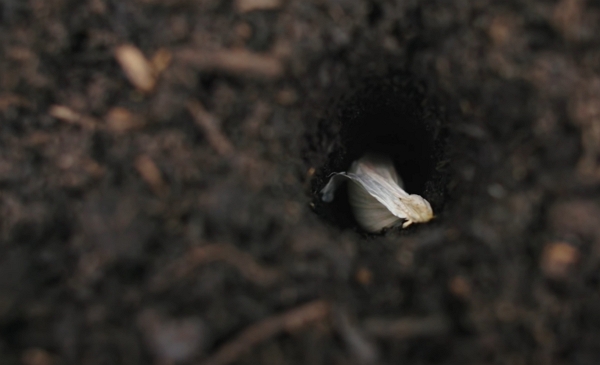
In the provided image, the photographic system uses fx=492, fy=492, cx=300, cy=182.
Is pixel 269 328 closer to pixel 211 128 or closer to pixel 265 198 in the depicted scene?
pixel 265 198

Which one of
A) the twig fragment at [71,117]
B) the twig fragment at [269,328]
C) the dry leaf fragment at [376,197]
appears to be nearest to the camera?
the twig fragment at [269,328]

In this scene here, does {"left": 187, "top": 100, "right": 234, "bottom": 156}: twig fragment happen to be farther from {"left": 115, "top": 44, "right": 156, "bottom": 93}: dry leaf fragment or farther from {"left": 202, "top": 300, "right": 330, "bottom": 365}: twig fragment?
{"left": 202, "top": 300, "right": 330, "bottom": 365}: twig fragment

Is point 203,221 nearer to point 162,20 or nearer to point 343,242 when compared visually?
point 343,242

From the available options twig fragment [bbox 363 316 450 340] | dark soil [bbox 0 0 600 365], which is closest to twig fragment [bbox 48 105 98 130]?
dark soil [bbox 0 0 600 365]

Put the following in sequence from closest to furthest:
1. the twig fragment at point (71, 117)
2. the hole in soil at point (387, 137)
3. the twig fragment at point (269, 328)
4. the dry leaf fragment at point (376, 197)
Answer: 1. the twig fragment at point (269, 328)
2. the twig fragment at point (71, 117)
3. the hole in soil at point (387, 137)
4. the dry leaf fragment at point (376, 197)

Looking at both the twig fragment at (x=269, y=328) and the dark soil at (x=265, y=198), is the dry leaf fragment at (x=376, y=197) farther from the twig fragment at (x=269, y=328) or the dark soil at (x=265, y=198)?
the twig fragment at (x=269, y=328)

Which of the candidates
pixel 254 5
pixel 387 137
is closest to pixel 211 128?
pixel 254 5

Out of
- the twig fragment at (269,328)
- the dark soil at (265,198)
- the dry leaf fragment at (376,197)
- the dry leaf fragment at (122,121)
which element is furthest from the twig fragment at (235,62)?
the dry leaf fragment at (376,197)
